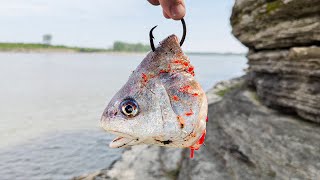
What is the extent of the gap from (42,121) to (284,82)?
19240 mm

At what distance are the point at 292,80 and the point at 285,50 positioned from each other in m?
1.26

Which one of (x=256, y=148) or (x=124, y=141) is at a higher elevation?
(x=124, y=141)

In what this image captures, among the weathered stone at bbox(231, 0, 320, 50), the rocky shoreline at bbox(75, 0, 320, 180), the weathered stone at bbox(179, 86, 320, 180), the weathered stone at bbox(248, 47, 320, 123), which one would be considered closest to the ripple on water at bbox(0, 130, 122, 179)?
the rocky shoreline at bbox(75, 0, 320, 180)

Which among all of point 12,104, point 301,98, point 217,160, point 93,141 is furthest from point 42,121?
point 301,98

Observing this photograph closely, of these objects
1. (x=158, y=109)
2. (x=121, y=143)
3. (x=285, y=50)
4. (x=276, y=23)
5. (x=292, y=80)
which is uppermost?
(x=276, y=23)

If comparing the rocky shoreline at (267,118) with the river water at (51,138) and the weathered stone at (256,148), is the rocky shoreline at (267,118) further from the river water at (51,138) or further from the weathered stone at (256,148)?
the river water at (51,138)

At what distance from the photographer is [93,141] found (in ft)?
78.5

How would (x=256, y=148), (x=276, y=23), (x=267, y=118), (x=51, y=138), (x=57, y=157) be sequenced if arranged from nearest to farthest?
(x=256, y=148) → (x=267, y=118) → (x=276, y=23) → (x=57, y=157) → (x=51, y=138)

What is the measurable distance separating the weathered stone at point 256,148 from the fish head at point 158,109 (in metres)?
7.98

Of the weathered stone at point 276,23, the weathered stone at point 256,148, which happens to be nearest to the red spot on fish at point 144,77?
the weathered stone at point 256,148

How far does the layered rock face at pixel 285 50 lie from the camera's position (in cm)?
1174

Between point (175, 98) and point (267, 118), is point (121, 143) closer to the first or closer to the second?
point (175, 98)

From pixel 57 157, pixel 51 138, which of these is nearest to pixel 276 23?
pixel 57 157

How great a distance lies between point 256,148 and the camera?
12.2 m
